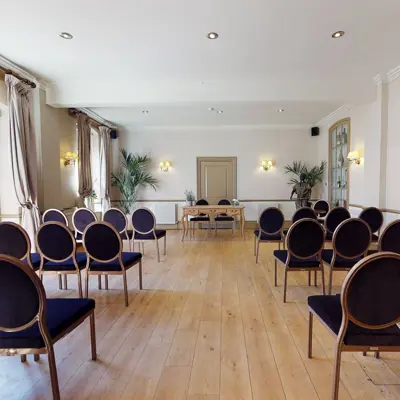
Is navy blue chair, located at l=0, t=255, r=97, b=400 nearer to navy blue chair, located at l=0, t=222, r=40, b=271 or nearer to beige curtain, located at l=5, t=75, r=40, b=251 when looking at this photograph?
navy blue chair, located at l=0, t=222, r=40, b=271

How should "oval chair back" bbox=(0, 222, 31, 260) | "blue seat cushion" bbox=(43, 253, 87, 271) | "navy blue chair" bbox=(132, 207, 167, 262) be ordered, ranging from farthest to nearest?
"navy blue chair" bbox=(132, 207, 167, 262), "blue seat cushion" bbox=(43, 253, 87, 271), "oval chair back" bbox=(0, 222, 31, 260)

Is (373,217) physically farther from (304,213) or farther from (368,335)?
(368,335)

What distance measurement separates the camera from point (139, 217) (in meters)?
5.10

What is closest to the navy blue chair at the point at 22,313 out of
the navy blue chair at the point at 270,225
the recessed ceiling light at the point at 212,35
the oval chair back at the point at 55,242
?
the oval chair back at the point at 55,242

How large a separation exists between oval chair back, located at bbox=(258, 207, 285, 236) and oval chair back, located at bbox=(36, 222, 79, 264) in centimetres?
294

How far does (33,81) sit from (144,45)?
2.38 meters

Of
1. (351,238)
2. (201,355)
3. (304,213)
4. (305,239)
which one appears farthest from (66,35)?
(304,213)

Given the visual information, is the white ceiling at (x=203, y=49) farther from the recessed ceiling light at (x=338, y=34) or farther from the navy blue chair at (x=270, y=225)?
the navy blue chair at (x=270, y=225)

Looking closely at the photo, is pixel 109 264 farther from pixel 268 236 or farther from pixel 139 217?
pixel 268 236

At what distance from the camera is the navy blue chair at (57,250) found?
3.08 meters

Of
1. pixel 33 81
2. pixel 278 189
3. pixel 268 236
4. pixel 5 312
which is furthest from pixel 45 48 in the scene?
pixel 278 189

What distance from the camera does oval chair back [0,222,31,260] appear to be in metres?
2.91

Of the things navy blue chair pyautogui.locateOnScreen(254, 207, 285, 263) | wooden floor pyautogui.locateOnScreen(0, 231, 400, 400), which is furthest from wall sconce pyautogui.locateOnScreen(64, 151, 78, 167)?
navy blue chair pyautogui.locateOnScreen(254, 207, 285, 263)

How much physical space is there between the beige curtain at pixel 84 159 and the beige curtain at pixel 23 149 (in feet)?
5.50
